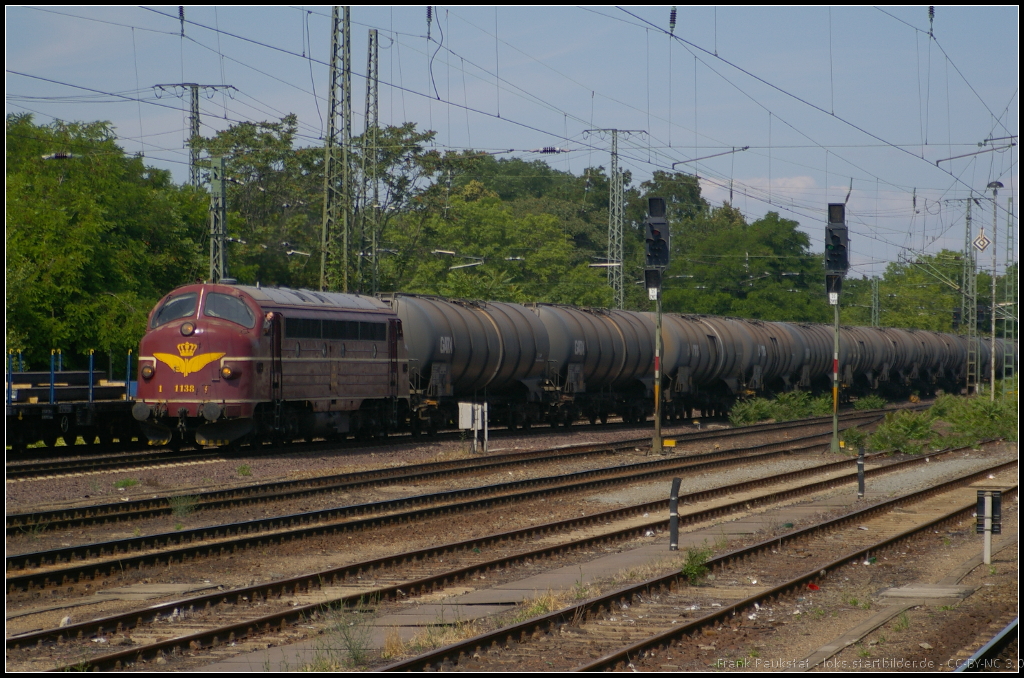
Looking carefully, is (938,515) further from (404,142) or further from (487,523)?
(404,142)

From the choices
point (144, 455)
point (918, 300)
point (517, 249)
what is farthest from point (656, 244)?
point (918, 300)

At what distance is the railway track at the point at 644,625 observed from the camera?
8.75m

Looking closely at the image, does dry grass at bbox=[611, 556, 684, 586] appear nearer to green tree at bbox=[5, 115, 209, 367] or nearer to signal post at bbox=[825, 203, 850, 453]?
signal post at bbox=[825, 203, 850, 453]

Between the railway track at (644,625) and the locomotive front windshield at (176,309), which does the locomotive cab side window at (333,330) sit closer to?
the locomotive front windshield at (176,309)

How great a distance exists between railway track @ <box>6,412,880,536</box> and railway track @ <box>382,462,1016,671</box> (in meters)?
7.97

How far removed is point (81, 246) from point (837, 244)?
22690 mm

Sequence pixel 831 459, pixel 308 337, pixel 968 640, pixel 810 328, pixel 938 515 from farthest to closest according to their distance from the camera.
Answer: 1. pixel 810 328
2. pixel 831 459
3. pixel 308 337
4. pixel 938 515
5. pixel 968 640

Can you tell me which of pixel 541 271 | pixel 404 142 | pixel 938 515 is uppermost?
pixel 404 142

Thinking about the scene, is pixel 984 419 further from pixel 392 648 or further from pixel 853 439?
pixel 392 648

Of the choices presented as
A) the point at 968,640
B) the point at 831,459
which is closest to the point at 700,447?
the point at 831,459

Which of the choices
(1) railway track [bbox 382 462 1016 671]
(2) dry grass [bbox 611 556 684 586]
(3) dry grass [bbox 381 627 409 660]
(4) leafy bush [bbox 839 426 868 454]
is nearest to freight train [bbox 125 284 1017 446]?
(4) leafy bush [bbox 839 426 868 454]

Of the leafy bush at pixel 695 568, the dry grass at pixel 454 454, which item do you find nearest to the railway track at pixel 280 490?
the dry grass at pixel 454 454

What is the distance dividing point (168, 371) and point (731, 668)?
17.0m

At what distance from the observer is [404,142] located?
63125mm
